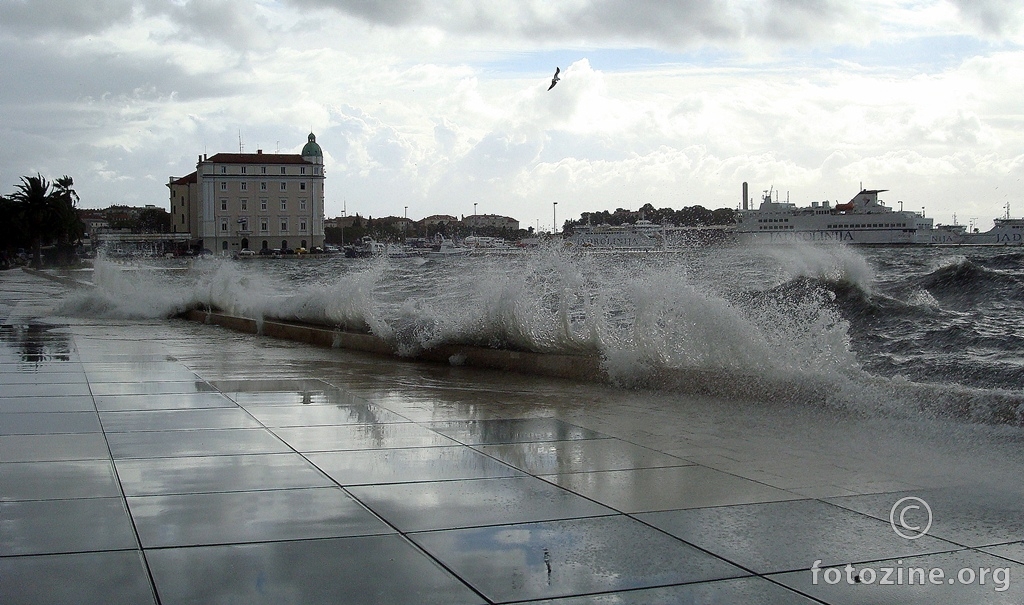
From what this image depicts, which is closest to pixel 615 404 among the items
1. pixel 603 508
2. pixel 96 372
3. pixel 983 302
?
pixel 603 508

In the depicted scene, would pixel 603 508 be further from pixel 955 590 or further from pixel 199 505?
pixel 199 505

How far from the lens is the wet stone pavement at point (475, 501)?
3.61m

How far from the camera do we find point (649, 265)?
11648 millimetres

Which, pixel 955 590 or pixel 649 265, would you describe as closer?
pixel 955 590

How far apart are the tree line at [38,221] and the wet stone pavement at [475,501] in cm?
8820

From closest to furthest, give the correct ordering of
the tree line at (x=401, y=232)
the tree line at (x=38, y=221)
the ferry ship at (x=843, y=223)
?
the tree line at (x=38, y=221)
the ferry ship at (x=843, y=223)
the tree line at (x=401, y=232)

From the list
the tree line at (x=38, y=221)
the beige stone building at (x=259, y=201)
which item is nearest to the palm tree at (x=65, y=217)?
the tree line at (x=38, y=221)

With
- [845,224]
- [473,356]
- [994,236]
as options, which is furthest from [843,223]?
[473,356]

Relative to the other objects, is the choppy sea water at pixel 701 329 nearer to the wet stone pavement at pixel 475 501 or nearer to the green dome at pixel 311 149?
the wet stone pavement at pixel 475 501

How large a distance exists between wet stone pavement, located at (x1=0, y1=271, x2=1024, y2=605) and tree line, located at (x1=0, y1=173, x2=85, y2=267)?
289 feet

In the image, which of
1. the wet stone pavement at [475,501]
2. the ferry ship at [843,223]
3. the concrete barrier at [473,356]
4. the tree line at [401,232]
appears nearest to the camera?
the wet stone pavement at [475,501]

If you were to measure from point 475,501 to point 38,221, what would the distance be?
342 feet

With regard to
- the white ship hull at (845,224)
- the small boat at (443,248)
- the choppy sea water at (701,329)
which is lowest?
the choppy sea water at (701,329)

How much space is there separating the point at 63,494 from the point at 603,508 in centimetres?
271
